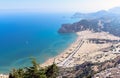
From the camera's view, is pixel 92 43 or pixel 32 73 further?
pixel 92 43

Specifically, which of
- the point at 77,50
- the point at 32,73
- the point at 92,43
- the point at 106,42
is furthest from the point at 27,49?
the point at 32,73

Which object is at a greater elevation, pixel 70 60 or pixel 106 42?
pixel 106 42

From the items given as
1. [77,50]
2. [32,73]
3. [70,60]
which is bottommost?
[32,73]

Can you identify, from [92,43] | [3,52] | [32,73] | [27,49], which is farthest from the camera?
[92,43]

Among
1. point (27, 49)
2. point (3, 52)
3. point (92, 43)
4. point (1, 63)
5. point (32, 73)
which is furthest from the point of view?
point (92, 43)

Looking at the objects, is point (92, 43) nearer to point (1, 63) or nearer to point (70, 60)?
point (70, 60)

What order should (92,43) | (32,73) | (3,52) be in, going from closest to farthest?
1. (32,73)
2. (3,52)
3. (92,43)

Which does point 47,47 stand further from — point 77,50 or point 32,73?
point 32,73

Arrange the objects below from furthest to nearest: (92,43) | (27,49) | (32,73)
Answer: (92,43) → (27,49) → (32,73)

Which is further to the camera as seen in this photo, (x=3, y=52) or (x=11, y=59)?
(x=3, y=52)

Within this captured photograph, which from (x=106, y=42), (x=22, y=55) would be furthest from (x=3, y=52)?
(x=106, y=42)
